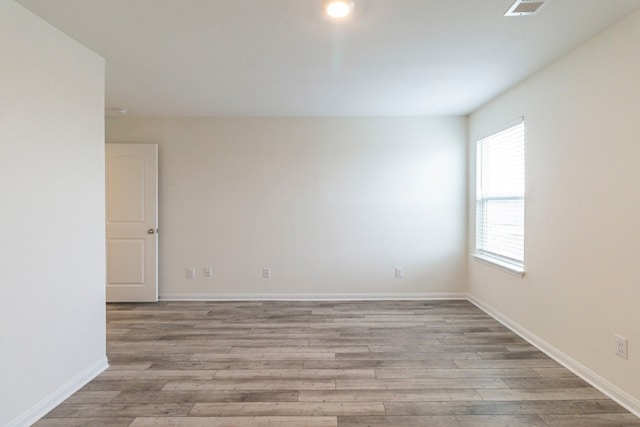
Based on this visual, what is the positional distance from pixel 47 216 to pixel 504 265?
3.92 meters

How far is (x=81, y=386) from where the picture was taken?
2334 millimetres

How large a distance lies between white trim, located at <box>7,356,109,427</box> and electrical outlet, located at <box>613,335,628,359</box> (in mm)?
3624

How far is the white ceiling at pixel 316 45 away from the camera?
6.44ft

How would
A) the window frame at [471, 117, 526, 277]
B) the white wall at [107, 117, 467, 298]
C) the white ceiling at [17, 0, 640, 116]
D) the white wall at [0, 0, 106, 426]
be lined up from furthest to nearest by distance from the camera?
the white wall at [107, 117, 467, 298] → the window frame at [471, 117, 526, 277] → the white ceiling at [17, 0, 640, 116] → the white wall at [0, 0, 106, 426]

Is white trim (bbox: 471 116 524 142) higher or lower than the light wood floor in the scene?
higher

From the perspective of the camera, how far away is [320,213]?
4398 mm

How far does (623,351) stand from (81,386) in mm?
3633

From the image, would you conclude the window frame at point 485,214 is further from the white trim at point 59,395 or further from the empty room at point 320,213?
the white trim at point 59,395

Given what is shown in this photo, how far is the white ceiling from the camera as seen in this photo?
1963 mm

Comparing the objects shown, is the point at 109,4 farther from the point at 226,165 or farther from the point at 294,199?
the point at 294,199

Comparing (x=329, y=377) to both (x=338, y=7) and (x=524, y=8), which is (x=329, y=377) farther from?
(x=524, y=8)

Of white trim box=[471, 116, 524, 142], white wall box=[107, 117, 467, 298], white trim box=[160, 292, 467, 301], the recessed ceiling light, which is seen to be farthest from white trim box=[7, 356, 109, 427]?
white trim box=[471, 116, 524, 142]

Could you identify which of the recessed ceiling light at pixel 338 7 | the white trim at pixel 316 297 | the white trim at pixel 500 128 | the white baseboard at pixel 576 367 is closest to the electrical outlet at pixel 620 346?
the white baseboard at pixel 576 367

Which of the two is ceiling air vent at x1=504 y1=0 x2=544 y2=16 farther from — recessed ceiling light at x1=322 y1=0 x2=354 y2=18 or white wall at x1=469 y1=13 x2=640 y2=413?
recessed ceiling light at x1=322 y1=0 x2=354 y2=18
